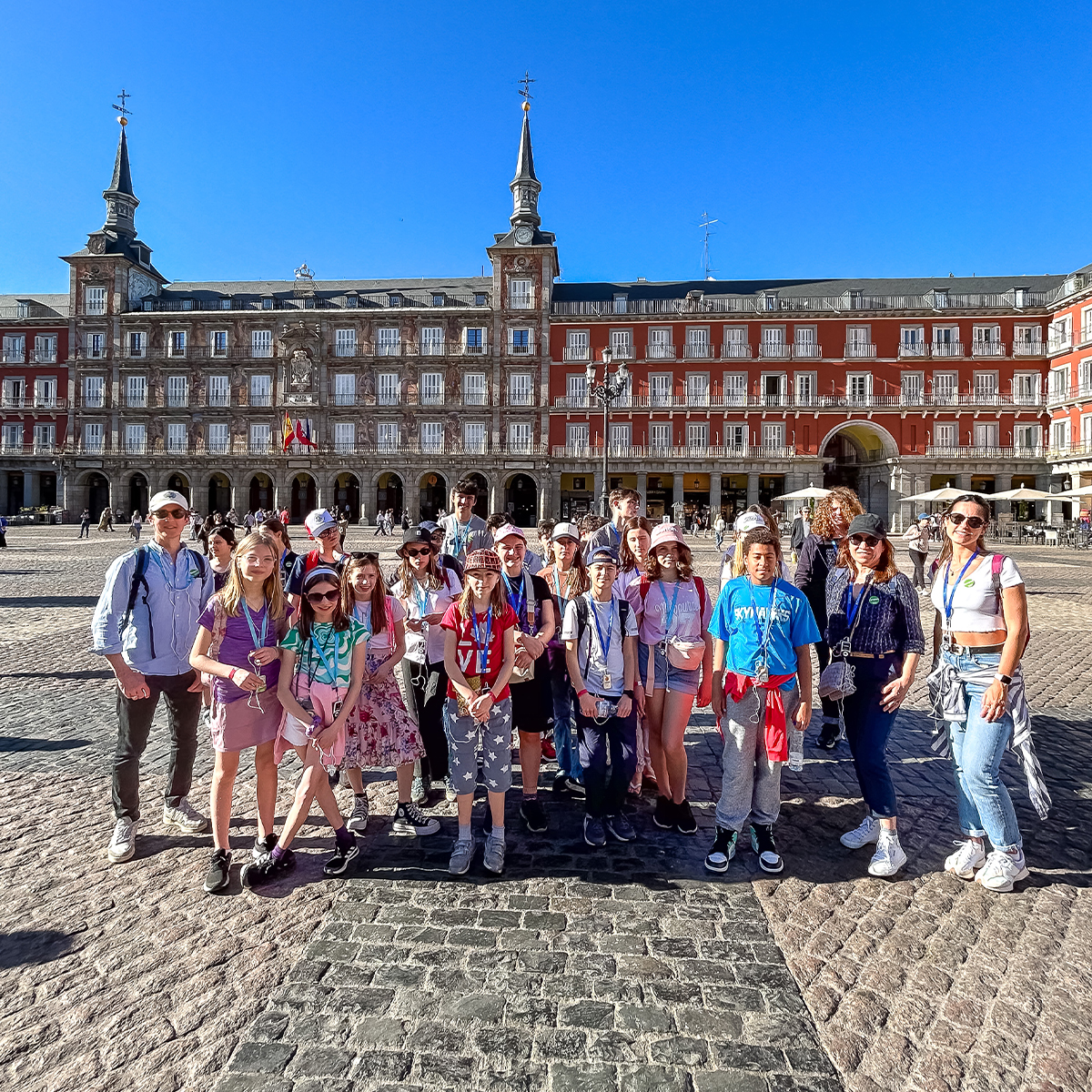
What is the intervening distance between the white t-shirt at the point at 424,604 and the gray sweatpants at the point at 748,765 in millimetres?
1813

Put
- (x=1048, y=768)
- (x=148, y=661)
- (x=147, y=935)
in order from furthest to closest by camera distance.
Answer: (x=1048, y=768), (x=148, y=661), (x=147, y=935)

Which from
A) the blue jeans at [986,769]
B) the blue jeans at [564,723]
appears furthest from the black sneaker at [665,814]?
the blue jeans at [986,769]

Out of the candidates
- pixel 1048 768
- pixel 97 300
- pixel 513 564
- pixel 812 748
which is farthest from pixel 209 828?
pixel 97 300

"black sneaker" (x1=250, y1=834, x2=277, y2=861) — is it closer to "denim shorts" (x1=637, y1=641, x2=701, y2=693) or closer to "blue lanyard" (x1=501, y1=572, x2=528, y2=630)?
"blue lanyard" (x1=501, y1=572, x2=528, y2=630)

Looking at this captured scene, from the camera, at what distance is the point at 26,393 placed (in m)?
41.3

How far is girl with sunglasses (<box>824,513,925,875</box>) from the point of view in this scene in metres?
3.35

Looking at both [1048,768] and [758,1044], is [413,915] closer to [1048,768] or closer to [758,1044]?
[758,1044]

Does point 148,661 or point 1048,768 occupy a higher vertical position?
point 148,661

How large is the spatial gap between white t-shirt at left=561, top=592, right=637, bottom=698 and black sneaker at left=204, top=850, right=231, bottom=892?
6.73 ft

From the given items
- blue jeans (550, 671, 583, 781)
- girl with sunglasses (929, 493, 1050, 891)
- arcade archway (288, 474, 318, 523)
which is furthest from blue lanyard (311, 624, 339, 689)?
arcade archway (288, 474, 318, 523)

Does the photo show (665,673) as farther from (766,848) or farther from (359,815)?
(359,815)

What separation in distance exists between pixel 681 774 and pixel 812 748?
2052 mm

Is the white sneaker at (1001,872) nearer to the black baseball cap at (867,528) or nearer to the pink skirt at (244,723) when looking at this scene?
the black baseball cap at (867,528)

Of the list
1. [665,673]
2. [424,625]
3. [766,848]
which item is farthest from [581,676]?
[766,848]
